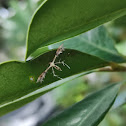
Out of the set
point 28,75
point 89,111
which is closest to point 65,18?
point 28,75

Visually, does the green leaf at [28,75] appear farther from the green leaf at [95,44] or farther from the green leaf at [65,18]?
the green leaf at [95,44]

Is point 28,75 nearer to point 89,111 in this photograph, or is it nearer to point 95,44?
point 89,111

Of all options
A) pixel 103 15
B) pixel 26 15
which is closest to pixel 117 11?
pixel 103 15

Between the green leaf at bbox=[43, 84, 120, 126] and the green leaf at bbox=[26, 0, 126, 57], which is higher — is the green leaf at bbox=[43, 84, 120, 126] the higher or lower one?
the lower one

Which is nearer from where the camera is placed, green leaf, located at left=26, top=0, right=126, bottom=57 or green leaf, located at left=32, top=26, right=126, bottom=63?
green leaf, located at left=26, top=0, right=126, bottom=57

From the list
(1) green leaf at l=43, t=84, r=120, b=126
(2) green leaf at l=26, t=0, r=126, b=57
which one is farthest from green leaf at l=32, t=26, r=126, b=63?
(2) green leaf at l=26, t=0, r=126, b=57

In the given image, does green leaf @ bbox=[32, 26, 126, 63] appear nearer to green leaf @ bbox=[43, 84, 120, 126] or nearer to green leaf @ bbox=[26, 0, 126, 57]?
green leaf @ bbox=[43, 84, 120, 126]

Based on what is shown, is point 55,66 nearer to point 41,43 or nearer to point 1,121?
point 41,43
